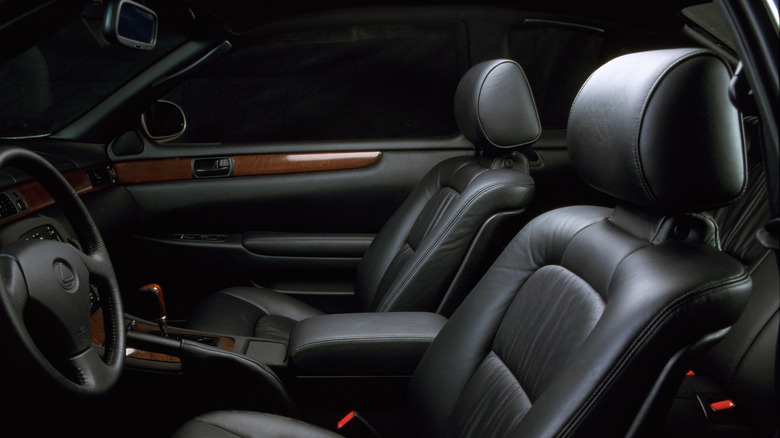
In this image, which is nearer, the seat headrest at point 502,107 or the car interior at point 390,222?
the car interior at point 390,222

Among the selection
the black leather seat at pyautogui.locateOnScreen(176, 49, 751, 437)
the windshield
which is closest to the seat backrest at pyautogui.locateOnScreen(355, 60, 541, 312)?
the black leather seat at pyautogui.locateOnScreen(176, 49, 751, 437)

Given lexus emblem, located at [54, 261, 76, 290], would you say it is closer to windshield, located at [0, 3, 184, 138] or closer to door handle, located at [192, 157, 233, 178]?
windshield, located at [0, 3, 184, 138]

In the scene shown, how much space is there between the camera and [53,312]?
93cm

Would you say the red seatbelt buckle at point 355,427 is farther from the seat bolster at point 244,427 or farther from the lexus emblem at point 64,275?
the lexus emblem at point 64,275

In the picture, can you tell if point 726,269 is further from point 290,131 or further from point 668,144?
point 290,131

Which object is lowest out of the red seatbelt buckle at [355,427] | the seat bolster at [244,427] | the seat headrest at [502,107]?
the red seatbelt buckle at [355,427]

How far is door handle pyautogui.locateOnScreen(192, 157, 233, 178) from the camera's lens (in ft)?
8.16

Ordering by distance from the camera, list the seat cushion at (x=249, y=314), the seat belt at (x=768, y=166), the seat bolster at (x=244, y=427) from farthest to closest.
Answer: the seat cushion at (x=249, y=314) → the seat bolster at (x=244, y=427) → the seat belt at (x=768, y=166)

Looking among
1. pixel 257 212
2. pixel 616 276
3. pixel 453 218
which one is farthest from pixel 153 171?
pixel 616 276

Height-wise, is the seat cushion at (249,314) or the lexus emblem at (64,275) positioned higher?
the lexus emblem at (64,275)

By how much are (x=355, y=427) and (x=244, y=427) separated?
0.86 ft

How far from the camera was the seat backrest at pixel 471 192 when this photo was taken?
1600mm

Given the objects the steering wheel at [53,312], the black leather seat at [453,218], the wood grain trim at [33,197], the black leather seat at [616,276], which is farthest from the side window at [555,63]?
the steering wheel at [53,312]

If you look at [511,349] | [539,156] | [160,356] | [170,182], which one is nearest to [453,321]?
[511,349]
